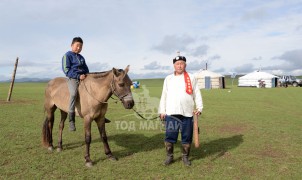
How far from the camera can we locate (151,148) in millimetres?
8102

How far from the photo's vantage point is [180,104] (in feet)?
20.5

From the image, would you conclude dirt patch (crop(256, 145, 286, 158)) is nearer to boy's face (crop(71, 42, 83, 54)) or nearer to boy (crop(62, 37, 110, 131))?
boy (crop(62, 37, 110, 131))

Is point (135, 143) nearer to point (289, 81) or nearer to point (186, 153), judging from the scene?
point (186, 153)

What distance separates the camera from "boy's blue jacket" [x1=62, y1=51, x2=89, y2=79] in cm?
675

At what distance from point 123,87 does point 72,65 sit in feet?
5.85

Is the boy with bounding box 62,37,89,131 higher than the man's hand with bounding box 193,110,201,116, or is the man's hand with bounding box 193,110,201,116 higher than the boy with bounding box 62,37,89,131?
the boy with bounding box 62,37,89,131

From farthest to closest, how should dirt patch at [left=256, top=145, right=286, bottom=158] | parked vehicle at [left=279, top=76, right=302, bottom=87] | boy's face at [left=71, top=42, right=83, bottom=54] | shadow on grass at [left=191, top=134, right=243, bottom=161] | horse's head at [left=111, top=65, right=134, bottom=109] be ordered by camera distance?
parked vehicle at [left=279, top=76, right=302, bottom=87]
shadow on grass at [left=191, top=134, right=243, bottom=161]
dirt patch at [left=256, top=145, right=286, bottom=158]
boy's face at [left=71, top=42, right=83, bottom=54]
horse's head at [left=111, top=65, right=134, bottom=109]

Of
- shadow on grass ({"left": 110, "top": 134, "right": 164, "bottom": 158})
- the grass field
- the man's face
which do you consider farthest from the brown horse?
the man's face

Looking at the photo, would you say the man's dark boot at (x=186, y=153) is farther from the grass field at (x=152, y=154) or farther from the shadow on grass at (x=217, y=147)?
the shadow on grass at (x=217, y=147)

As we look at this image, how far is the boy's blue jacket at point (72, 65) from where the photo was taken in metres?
6.75

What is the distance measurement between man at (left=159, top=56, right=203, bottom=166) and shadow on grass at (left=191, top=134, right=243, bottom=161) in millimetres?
1001

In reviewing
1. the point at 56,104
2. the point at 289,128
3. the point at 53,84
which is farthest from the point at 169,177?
the point at 289,128

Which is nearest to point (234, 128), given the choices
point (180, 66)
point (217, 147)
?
point (217, 147)

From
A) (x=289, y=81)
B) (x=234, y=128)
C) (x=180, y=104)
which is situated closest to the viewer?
(x=180, y=104)
